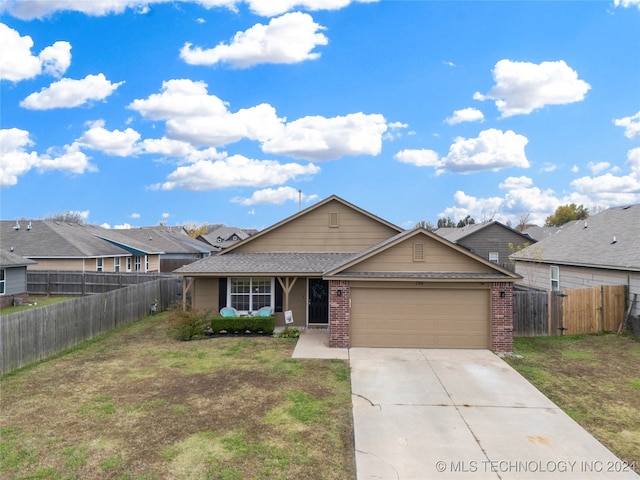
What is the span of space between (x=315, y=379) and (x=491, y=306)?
6.03m

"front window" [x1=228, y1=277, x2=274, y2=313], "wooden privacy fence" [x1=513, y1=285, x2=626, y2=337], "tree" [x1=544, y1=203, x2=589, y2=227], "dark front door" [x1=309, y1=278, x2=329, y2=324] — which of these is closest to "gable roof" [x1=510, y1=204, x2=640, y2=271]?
"wooden privacy fence" [x1=513, y1=285, x2=626, y2=337]

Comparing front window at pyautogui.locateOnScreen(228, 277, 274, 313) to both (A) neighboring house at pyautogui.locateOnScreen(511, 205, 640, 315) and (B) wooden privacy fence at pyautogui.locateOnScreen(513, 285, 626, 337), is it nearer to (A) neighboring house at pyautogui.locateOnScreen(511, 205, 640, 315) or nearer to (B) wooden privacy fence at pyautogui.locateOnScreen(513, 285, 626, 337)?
(B) wooden privacy fence at pyautogui.locateOnScreen(513, 285, 626, 337)

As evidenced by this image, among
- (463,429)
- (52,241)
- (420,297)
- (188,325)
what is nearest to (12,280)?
(52,241)

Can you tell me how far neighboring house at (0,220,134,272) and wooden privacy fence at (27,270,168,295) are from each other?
1127 millimetres

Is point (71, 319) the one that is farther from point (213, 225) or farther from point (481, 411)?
point (213, 225)

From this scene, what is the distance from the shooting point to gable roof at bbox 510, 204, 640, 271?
596 inches

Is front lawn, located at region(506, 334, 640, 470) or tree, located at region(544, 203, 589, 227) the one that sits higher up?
tree, located at region(544, 203, 589, 227)

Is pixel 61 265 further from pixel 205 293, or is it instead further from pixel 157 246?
pixel 205 293

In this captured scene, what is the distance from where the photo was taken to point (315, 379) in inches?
360

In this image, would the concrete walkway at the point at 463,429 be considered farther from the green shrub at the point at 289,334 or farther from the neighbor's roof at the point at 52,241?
Result: the neighbor's roof at the point at 52,241

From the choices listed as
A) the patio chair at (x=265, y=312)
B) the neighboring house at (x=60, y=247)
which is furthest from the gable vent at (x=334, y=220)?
the neighboring house at (x=60, y=247)

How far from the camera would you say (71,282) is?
24.3 meters

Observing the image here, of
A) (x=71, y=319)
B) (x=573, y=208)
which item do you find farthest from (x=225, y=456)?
(x=573, y=208)

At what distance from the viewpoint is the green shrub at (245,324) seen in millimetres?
13859
